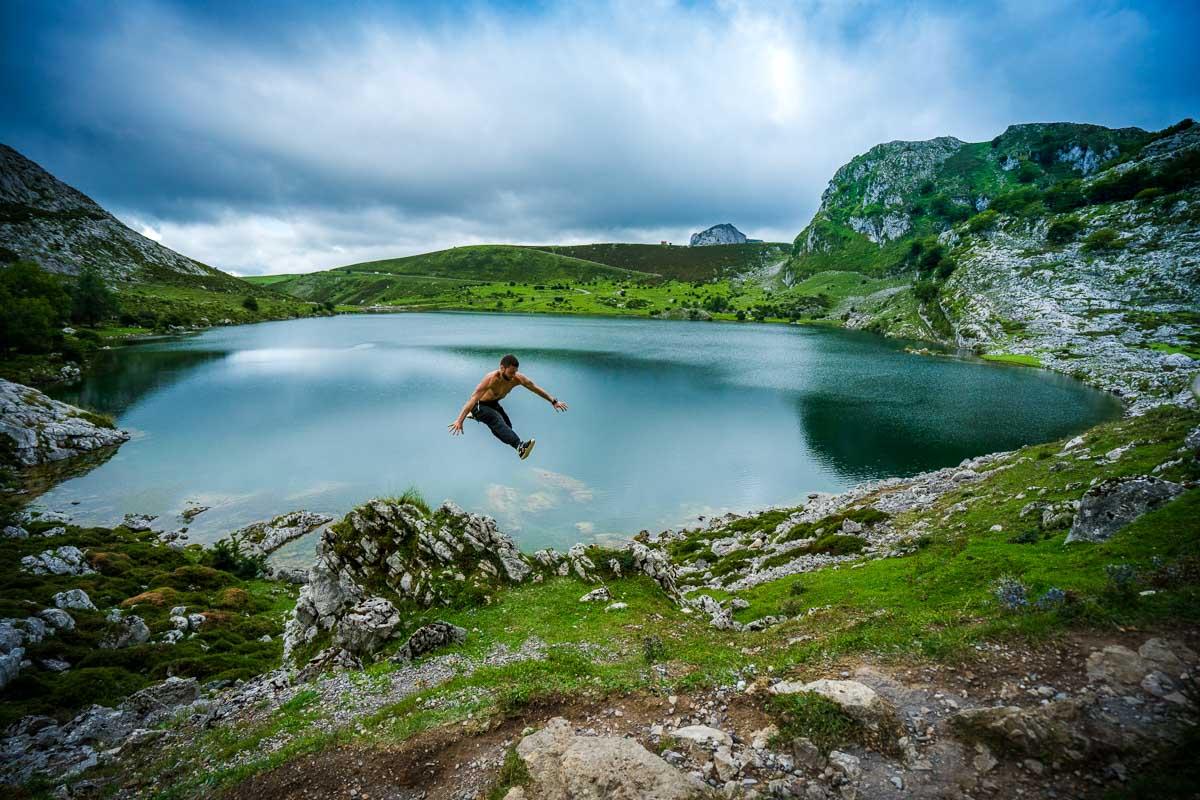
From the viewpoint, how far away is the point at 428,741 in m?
10.5

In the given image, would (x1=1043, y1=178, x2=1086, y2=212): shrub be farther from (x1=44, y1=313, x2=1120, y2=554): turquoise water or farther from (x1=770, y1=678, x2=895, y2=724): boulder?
(x1=770, y1=678, x2=895, y2=724): boulder

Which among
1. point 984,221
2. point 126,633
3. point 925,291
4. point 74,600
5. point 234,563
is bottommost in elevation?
point 234,563

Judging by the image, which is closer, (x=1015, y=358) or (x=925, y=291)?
(x=1015, y=358)

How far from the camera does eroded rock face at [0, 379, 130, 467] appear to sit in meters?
47.7

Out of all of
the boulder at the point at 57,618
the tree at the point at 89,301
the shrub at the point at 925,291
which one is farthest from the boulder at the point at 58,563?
the shrub at the point at 925,291

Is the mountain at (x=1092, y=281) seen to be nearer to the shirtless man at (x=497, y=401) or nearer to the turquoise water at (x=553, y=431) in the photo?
the turquoise water at (x=553, y=431)

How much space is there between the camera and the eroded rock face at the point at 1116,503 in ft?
52.0

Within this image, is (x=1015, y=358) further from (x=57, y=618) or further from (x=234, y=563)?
(x=57, y=618)

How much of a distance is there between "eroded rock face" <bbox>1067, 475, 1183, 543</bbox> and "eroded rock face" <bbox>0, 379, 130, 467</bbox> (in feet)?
251

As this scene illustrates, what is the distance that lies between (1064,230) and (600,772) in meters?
182

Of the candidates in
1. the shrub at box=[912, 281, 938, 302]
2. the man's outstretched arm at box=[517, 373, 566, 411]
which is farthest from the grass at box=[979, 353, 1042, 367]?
the man's outstretched arm at box=[517, 373, 566, 411]

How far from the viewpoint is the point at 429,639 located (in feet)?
54.4

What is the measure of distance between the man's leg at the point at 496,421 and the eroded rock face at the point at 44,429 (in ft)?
197

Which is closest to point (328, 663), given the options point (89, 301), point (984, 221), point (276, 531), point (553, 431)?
point (276, 531)
